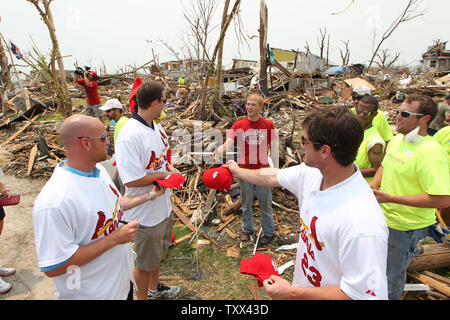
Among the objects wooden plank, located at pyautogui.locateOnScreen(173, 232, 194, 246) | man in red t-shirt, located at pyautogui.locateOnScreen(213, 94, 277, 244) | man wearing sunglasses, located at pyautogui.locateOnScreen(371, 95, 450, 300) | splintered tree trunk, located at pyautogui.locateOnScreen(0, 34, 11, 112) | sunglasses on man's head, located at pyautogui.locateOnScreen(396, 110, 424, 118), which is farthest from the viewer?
splintered tree trunk, located at pyautogui.locateOnScreen(0, 34, 11, 112)

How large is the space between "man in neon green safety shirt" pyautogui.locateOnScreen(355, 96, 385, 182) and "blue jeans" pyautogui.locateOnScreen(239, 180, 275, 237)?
168cm

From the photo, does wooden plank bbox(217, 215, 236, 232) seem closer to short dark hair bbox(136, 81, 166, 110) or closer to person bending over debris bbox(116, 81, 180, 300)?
person bending over debris bbox(116, 81, 180, 300)

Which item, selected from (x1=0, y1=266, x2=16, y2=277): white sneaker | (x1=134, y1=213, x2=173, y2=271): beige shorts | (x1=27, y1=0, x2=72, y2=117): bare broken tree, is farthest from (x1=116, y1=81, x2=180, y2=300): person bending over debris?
(x1=27, y1=0, x2=72, y2=117): bare broken tree

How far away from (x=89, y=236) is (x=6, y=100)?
16.2 m

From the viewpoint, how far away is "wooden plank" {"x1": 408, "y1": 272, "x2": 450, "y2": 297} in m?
3.29

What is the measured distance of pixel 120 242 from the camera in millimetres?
1851

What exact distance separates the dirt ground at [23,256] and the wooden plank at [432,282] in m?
5.38

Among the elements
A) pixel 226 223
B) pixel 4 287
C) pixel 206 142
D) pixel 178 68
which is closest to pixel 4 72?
pixel 178 68

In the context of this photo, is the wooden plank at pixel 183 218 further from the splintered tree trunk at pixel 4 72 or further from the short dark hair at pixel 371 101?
the splintered tree trunk at pixel 4 72

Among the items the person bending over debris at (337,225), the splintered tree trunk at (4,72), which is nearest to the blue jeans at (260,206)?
the person bending over debris at (337,225)

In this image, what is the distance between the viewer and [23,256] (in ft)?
14.3
